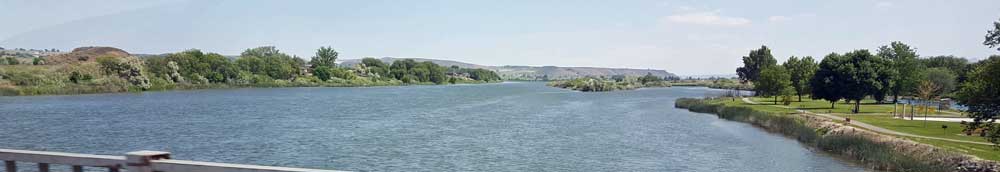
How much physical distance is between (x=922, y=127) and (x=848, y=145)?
1231 cm

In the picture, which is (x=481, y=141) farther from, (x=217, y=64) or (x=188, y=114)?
(x=217, y=64)

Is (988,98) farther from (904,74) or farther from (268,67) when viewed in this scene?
(268,67)

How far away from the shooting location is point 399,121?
56.0m

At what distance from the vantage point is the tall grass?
26.9 m

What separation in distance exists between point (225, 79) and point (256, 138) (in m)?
119

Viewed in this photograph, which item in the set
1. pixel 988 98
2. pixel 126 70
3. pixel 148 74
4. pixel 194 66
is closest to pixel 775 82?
Answer: pixel 988 98

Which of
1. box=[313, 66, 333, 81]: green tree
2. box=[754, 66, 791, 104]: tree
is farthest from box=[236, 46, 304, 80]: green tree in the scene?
box=[754, 66, 791, 104]: tree

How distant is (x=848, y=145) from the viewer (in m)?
34.2

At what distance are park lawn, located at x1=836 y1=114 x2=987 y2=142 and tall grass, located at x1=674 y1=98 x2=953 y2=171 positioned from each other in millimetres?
4857

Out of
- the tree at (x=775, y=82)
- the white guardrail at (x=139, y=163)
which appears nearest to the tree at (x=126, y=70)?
the tree at (x=775, y=82)

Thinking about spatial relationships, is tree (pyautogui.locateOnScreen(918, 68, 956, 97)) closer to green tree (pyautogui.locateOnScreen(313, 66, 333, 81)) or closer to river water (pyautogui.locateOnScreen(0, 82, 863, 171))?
river water (pyautogui.locateOnScreen(0, 82, 863, 171))

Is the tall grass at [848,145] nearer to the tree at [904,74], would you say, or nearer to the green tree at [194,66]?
the tree at [904,74]

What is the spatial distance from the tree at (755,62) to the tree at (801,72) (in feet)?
110

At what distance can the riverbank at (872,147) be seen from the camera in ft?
83.7
